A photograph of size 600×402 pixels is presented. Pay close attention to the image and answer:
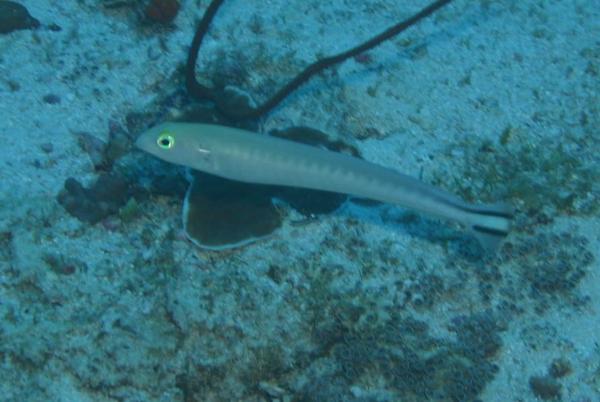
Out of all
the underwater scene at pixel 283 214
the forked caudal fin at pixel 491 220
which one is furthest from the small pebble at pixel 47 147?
the forked caudal fin at pixel 491 220

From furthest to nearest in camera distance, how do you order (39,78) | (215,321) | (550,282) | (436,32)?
(436,32)
(39,78)
(550,282)
(215,321)

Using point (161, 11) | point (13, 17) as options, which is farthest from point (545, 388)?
point (13, 17)

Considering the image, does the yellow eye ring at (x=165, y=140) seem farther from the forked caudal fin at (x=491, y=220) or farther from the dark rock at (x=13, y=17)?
the dark rock at (x=13, y=17)

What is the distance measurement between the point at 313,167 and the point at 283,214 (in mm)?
1082

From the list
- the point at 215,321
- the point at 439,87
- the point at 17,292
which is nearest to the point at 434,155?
the point at 439,87

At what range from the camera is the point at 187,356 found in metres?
4.24

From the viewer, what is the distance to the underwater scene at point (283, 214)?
416 centimetres

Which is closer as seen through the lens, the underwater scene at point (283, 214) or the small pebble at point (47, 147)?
the underwater scene at point (283, 214)

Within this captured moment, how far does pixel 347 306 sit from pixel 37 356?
228 centimetres

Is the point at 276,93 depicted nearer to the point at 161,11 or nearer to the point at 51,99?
the point at 161,11

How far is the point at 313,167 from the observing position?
13.5ft

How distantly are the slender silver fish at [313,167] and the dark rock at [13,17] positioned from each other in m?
2.98

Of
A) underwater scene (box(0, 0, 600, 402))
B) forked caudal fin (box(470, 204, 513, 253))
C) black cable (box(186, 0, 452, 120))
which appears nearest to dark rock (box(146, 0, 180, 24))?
underwater scene (box(0, 0, 600, 402))

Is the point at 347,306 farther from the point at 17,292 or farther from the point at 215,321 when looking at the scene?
the point at 17,292
